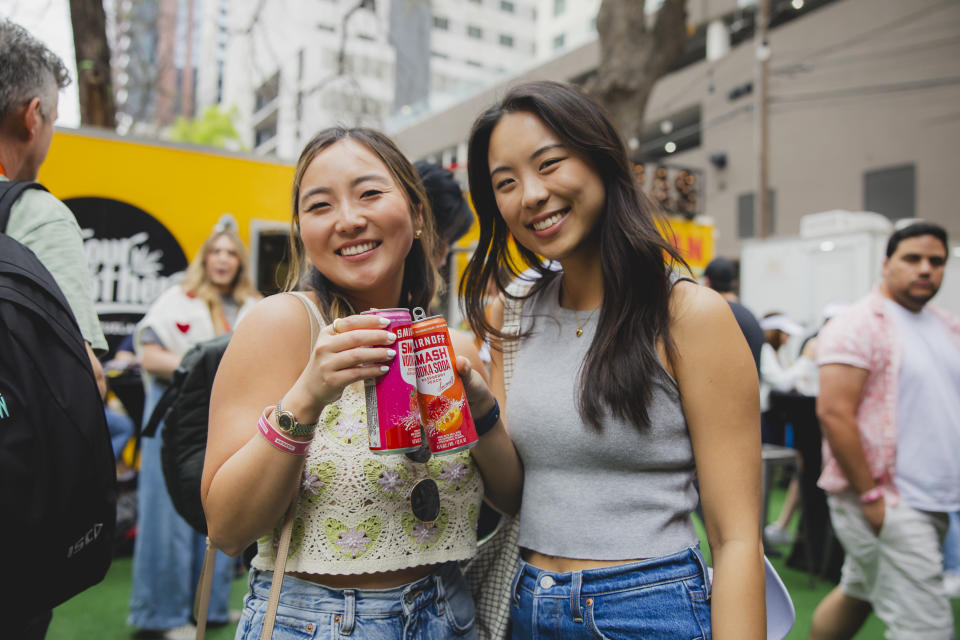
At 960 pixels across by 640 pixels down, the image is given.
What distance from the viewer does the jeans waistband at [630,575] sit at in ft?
4.55

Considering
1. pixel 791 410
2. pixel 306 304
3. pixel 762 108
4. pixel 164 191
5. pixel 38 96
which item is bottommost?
pixel 791 410

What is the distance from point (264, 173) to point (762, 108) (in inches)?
523

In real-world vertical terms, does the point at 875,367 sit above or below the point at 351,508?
above

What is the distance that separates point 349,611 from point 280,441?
1.31 ft

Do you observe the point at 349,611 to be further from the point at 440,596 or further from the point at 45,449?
the point at 45,449

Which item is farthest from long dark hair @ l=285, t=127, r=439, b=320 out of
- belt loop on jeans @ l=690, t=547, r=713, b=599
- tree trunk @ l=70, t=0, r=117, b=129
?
tree trunk @ l=70, t=0, r=117, b=129

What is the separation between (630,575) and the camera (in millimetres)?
1392

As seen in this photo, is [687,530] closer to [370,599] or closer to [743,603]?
[743,603]

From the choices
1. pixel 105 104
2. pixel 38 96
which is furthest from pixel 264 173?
pixel 38 96

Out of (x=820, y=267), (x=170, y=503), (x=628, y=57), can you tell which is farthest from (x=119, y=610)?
(x=820, y=267)

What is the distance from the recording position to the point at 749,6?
63.8ft

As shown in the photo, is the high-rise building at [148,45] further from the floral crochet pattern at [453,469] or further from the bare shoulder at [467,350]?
the floral crochet pattern at [453,469]

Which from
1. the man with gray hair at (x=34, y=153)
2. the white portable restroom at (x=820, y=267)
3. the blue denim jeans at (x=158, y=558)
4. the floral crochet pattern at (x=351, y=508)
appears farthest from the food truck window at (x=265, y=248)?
the white portable restroom at (x=820, y=267)

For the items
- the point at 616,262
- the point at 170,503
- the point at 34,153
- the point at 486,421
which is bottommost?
the point at 170,503
